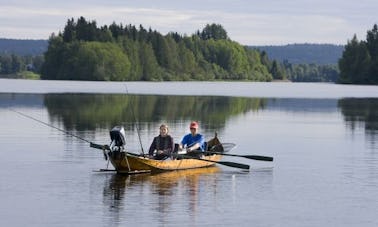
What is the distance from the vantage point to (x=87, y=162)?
3247cm

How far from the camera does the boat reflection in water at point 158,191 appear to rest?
22.7 metres

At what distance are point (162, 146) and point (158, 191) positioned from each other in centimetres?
436

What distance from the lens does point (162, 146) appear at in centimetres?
2977

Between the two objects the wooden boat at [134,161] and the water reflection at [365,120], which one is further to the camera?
the water reflection at [365,120]

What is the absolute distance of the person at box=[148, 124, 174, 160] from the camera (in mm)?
29584

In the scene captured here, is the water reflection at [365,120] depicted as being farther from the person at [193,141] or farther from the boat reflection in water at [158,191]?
the boat reflection in water at [158,191]

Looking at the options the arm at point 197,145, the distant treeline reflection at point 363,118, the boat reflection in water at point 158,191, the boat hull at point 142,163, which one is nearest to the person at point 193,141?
the arm at point 197,145

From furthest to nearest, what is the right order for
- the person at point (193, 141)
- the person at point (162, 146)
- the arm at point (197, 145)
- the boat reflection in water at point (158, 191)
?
the person at point (193, 141) → the arm at point (197, 145) → the person at point (162, 146) → the boat reflection in water at point (158, 191)

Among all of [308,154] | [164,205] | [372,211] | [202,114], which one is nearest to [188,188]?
[164,205]

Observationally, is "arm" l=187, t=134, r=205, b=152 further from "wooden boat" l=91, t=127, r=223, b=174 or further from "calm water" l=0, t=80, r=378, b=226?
"calm water" l=0, t=80, r=378, b=226

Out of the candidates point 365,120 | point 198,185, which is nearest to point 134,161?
point 198,185

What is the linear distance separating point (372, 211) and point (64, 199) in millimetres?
7338

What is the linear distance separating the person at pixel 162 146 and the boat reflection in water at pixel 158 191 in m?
0.57

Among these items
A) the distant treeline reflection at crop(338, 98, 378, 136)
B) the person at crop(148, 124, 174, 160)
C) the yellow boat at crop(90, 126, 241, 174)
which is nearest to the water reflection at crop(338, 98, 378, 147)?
the distant treeline reflection at crop(338, 98, 378, 136)
